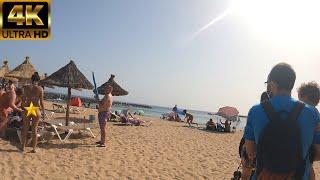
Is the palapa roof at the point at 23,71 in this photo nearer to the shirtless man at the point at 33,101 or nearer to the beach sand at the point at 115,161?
the beach sand at the point at 115,161

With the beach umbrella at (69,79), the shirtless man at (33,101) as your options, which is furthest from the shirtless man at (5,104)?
the beach umbrella at (69,79)

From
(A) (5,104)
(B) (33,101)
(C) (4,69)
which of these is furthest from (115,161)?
(C) (4,69)

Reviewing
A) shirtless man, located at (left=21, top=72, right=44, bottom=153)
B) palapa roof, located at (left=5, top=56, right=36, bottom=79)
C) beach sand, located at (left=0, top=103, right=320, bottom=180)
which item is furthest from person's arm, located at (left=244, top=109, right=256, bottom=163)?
palapa roof, located at (left=5, top=56, right=36, bottom=79)

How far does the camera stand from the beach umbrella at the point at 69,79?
511 inches

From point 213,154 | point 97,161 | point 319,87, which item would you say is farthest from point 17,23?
point 319,87

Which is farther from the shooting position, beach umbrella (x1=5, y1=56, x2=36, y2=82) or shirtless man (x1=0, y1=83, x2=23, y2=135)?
beach umbrella (x1=5, y1=56, x2=36, y2=82)

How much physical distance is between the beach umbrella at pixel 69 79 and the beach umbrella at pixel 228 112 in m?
13.9

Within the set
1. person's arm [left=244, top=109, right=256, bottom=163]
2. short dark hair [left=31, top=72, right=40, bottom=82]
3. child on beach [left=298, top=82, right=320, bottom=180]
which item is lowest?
person's arm [left=244, top=109, right=256, bottom=163]

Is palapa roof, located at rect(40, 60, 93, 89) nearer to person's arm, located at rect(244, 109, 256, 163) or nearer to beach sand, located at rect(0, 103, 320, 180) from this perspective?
beach sand, located at rect(0, 103, 320, 180)

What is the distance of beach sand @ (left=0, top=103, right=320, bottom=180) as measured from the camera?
797cm

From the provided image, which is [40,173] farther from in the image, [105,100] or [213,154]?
[213,154]

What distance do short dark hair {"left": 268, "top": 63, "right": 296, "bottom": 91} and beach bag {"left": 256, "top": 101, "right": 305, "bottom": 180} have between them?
0.17m

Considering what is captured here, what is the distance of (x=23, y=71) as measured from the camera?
806 inches

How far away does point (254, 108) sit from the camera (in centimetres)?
272
